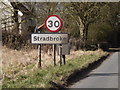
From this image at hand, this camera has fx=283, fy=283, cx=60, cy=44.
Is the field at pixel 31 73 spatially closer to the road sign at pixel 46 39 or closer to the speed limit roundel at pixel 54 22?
the road sign at pixel 46 39

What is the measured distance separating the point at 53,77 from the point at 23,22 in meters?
20.2

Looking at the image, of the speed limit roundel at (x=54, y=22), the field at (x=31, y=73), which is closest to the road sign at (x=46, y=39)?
the speed limit roundel at (x=54, y=22)

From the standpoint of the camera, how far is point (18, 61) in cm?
1611

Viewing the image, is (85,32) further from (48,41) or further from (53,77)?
(53,77)

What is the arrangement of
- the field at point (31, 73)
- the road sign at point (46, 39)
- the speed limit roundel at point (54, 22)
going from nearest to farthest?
the field at point (31, 73) < the speed limit roundel at point (54, 22) < the road sign at point (46, 39)

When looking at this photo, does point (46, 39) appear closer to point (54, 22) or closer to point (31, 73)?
point (54, 22)

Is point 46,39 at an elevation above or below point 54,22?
below

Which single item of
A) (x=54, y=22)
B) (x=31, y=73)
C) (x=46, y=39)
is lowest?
(x=31, y=73)

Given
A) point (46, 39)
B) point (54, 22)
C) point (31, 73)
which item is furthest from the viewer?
point (46, 39)

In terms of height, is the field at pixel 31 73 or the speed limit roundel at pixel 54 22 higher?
the speed limit roundel at pixel 54 22

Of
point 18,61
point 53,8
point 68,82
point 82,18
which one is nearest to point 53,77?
point 68,82

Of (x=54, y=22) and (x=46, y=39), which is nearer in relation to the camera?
(x=54, y=22)

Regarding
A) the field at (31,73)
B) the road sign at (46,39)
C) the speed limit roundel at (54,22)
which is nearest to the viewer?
the field at (31,73)

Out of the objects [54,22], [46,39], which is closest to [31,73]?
[46,39]
